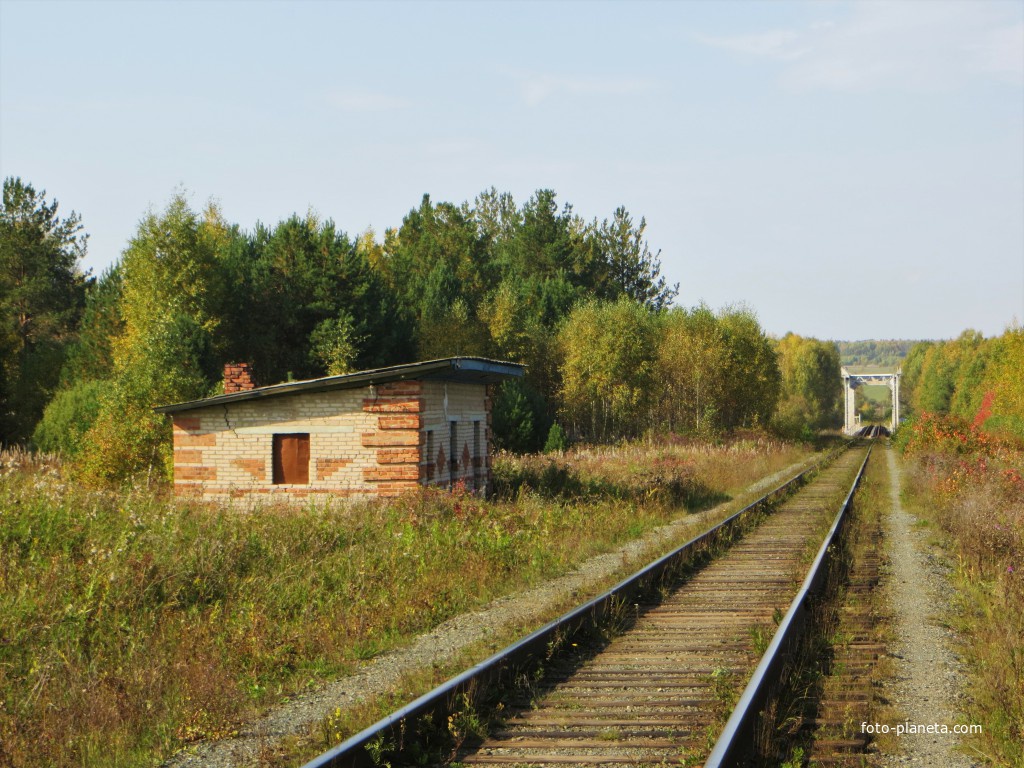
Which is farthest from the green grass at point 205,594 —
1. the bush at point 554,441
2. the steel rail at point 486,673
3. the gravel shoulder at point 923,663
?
the bush at point 554,441

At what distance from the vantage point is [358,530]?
13.8 metres

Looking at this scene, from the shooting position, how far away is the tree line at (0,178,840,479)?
41156mm

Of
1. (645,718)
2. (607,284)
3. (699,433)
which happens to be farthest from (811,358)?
(645,718)

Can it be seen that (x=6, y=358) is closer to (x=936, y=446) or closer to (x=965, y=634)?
(x=936, y=446)

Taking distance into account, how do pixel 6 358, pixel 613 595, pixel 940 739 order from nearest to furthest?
pixel 940 739 < pixel 613 595 < pixel 6 358

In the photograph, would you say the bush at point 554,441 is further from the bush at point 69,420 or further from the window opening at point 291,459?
the window opening at point 291,459

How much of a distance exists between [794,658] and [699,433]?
4401cm

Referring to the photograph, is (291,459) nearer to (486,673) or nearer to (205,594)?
(205,594)

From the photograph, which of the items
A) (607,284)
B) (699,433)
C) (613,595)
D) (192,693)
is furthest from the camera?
(607,284)

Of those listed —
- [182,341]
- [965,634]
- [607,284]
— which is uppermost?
[607,284]

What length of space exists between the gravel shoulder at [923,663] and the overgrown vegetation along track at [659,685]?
1091 millimetres

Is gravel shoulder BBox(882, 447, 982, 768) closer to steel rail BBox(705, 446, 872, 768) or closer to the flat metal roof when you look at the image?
steel rail BBox(705, 446, 872, 768)

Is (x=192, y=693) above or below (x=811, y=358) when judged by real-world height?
below

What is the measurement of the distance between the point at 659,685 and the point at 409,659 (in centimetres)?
225
